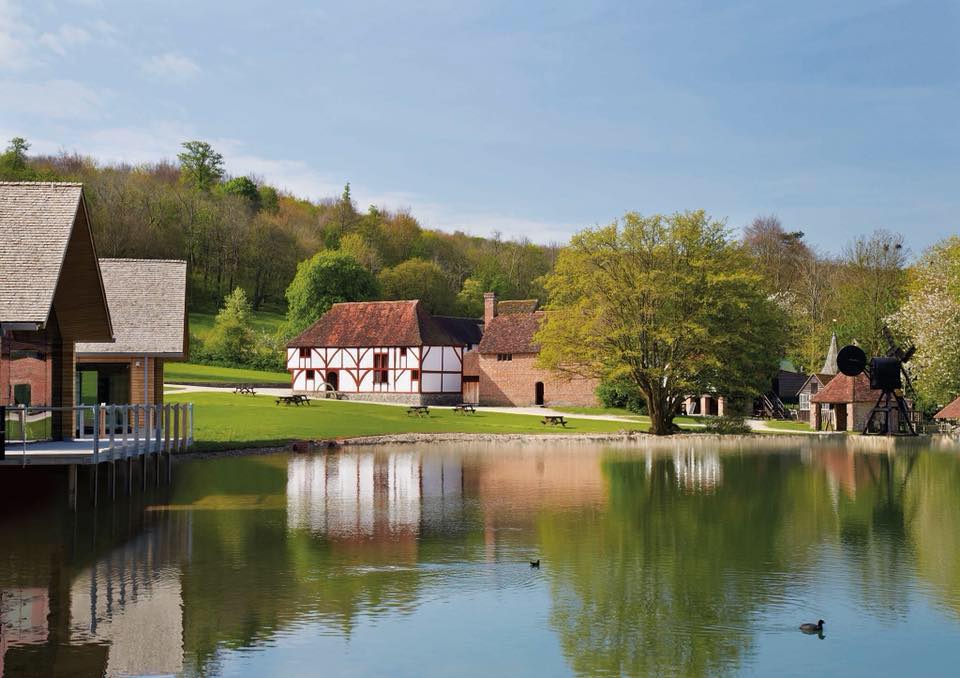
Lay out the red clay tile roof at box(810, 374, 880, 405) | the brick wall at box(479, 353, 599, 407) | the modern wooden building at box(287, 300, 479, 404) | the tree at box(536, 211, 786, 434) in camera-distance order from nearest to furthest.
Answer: the tree at box(536, 211, 786, 434), the red clay tile roof at box(810, 374, 880, 405), the brick wall at box(479, 353, 599, 407), the modern wooden building at box(287, 300, 479, 404)

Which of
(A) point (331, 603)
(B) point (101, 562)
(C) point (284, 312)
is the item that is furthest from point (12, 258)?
(C) point (284, 312)

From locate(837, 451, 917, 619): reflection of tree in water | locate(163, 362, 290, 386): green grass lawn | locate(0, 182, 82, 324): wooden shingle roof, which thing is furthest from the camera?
locate(163, 362, 290, 386): green grass lawn

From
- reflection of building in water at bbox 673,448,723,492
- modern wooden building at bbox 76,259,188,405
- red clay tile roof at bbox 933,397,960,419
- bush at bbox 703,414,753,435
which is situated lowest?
reflection of building in water at bbox 673,448,723,492

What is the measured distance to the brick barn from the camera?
77.7m

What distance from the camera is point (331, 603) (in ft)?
51.1

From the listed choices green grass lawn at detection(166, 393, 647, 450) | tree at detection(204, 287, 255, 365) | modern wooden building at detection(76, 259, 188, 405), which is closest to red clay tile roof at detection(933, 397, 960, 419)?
green grass lawn at detection(166, 393, 647, 450)

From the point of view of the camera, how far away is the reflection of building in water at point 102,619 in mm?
12562

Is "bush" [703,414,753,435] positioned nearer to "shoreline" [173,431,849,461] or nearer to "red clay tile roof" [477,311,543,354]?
"shoreline" [173,431,849,461]

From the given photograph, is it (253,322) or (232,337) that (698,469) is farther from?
(253,322)

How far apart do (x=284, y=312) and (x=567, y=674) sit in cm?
10955

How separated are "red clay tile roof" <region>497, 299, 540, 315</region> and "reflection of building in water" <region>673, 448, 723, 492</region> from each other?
42668 millimetres

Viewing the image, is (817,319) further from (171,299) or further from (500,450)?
(171,299)

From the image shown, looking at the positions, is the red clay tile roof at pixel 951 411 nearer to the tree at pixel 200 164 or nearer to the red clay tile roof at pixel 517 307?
the red clay tile roof at pixel 517 307

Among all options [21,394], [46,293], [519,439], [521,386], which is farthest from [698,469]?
[521,386]
